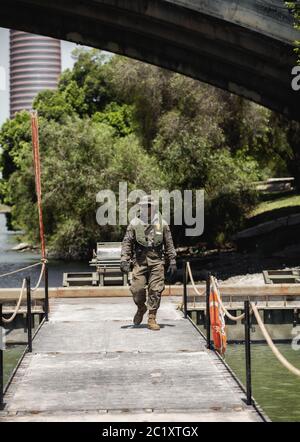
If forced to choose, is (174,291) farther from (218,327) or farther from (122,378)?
(122,378)

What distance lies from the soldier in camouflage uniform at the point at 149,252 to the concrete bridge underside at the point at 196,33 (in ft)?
53.0

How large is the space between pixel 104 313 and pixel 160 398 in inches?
307

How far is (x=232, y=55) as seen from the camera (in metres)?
33.8

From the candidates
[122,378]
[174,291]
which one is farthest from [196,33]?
[122,378]

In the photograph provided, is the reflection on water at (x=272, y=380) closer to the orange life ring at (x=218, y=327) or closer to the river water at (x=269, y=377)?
the river water at (x=269, y=377)

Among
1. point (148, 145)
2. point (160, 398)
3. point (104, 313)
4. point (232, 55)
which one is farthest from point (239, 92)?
point (160, 398)

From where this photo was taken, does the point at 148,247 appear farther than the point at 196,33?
No

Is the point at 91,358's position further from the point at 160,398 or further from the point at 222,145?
the point at 222,145

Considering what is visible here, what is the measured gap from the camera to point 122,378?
433 inches

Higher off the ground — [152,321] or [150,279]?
[150,279]

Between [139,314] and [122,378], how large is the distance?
14.1 feet

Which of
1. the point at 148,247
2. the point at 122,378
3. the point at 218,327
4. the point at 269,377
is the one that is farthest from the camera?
the point at 269,377

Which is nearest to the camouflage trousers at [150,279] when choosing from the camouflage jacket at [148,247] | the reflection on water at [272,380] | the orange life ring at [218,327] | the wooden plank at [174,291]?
the camouflage jacket at [148,247]

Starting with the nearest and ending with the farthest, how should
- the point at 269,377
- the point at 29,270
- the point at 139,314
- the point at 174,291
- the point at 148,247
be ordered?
the point at 148,247, the point at 269,377, the point at 139,314, the point at 174,291, the point at 29,270
